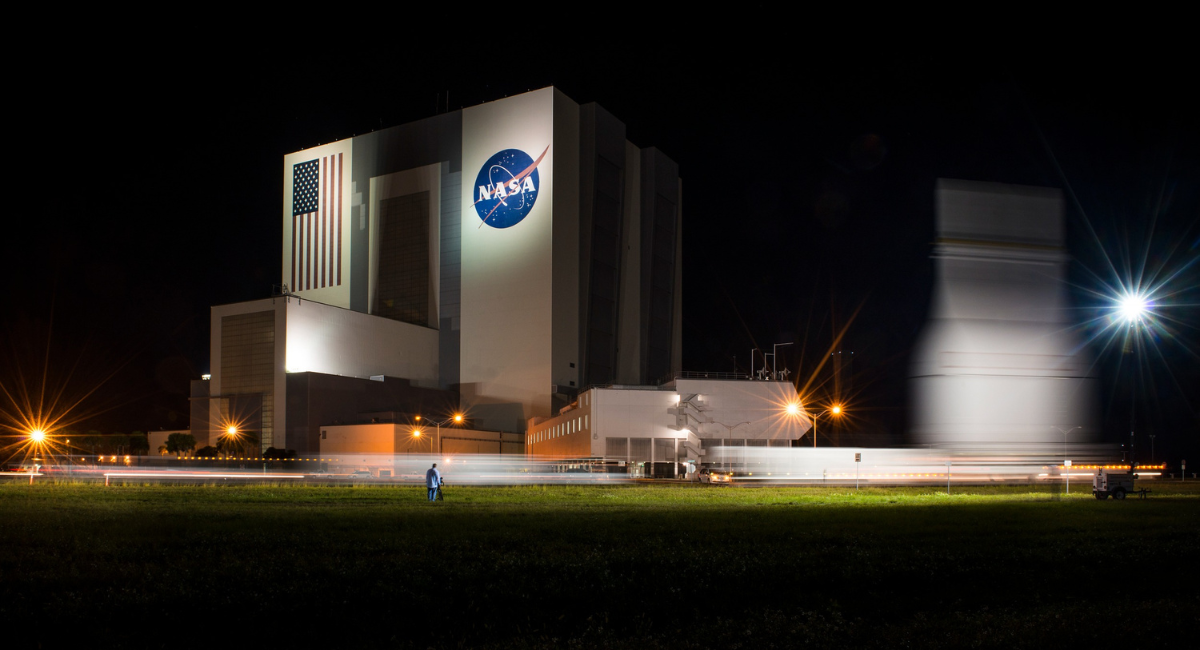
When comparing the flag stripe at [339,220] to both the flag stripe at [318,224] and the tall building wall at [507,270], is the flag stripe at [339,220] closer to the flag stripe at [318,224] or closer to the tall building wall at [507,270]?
the flag stripe at [318,224]

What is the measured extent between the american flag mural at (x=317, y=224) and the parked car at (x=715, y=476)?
78252mm

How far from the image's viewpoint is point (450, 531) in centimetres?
1537

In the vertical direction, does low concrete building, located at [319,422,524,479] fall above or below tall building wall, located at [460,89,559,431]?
below

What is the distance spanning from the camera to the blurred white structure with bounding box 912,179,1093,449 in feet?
78.4

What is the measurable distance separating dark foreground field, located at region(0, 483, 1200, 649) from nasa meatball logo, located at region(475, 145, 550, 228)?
3495 inches

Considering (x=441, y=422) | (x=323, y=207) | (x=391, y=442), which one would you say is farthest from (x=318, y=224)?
(x=391, y=442)

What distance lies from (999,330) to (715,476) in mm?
31358

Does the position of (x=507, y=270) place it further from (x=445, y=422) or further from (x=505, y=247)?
(x=445, y=422)

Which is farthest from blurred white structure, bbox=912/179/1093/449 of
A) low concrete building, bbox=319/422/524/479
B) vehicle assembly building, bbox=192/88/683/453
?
vehicle assembly building, bbox=192/88/683/453

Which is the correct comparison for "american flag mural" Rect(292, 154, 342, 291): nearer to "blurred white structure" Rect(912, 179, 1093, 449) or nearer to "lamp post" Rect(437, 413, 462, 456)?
"lamp post" Rect(437, 413, 462, 456)

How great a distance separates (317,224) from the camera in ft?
403

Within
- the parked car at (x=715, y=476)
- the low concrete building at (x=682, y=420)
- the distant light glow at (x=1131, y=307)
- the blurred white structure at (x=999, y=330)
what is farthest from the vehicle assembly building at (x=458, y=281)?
the blurred white structure at (x=999, y=330)

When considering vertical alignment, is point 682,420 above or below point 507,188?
below

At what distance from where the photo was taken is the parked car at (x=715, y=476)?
5278 centimetres
